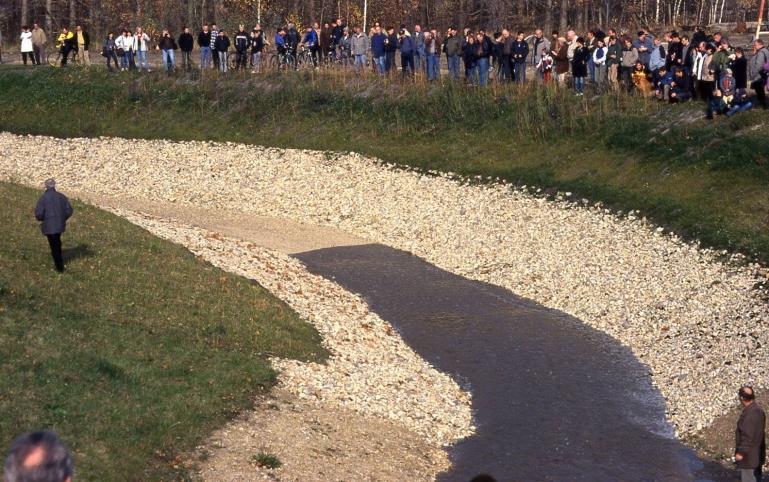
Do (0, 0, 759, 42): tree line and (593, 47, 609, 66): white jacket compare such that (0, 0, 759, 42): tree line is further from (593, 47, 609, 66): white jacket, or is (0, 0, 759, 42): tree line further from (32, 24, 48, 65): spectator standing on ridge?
(593, 47, 609, 66): white jacket

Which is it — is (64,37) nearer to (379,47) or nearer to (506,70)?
(379,47)

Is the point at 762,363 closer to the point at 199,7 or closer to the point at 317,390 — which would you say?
the point at 317,390

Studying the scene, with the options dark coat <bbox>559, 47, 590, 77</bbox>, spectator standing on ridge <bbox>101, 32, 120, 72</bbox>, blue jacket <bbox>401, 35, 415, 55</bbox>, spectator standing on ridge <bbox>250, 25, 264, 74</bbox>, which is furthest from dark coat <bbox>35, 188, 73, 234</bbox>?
spectator standing on ridge <bbox>101, 32, 120, 72</bbox>

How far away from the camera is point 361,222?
130ft

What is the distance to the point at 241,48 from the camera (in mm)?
54469

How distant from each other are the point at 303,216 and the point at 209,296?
15738mm

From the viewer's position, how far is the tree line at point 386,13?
6612cm

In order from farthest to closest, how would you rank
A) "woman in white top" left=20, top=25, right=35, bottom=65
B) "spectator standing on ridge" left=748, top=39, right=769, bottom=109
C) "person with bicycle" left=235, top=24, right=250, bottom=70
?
"woman in white top" left=20, top=25, right=35, bottom=65 < "person with bicycle" left=235, top=24, right=250, bottom=70 < "spectator standing on ridge" left=748, top=39, right=769, bottom=109

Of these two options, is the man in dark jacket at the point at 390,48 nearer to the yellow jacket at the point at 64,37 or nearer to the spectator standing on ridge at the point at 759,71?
the spectator standing on ridge at the point at 759,71

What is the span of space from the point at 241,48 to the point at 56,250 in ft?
105

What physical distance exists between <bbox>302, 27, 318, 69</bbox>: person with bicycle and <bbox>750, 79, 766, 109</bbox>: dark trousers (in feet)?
75.2

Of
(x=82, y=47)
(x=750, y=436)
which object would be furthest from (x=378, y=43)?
(x=750, y=436)

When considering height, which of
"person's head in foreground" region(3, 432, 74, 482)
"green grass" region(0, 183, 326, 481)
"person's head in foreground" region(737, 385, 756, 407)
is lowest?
"green grass" region(0, 183, 326, 481)

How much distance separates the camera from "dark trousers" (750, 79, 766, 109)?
3662cm
